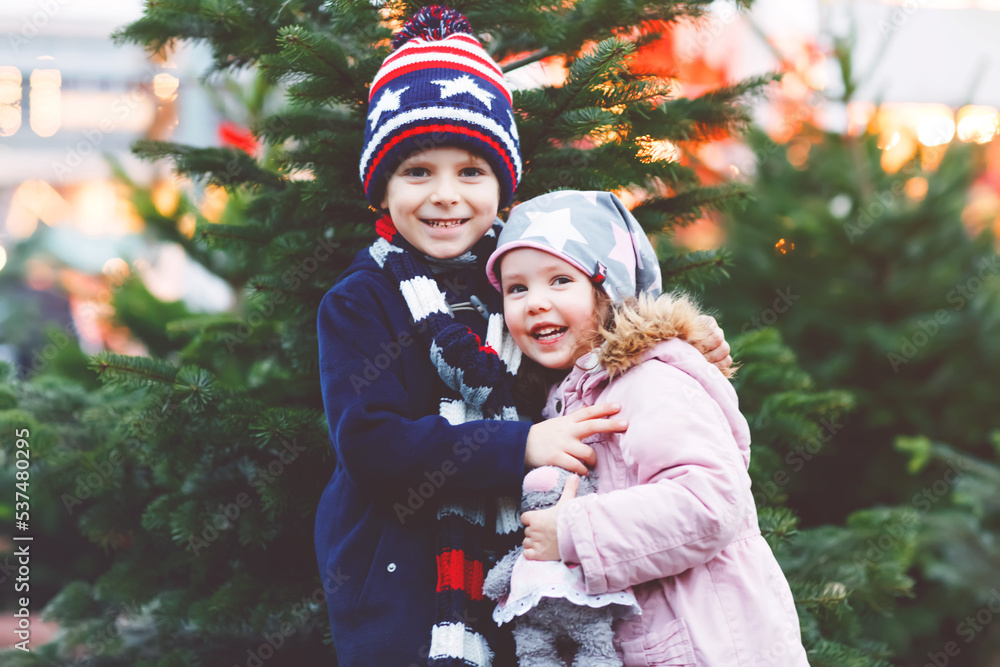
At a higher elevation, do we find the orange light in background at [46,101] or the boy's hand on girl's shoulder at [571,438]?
the orange light in background at [46,101]

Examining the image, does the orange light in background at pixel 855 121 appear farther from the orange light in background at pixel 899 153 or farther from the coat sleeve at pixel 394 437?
the coat sleeve at pixel 394 437

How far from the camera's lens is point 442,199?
182 centimetres

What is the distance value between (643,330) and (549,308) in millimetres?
233

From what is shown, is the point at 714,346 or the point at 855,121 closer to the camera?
the point at 714,346

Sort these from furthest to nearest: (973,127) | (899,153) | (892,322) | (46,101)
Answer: (46,101) → (899,153) → (973,127) → (892,322)

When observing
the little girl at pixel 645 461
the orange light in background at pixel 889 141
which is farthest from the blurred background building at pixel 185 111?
the little girl at pixel 645 461

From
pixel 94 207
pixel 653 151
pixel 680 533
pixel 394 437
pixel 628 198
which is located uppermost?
pixel 94 207

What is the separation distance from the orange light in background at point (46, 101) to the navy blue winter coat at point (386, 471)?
77.5 feet

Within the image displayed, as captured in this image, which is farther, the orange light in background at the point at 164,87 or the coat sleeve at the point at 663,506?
the orange light in background at the point at 164,87

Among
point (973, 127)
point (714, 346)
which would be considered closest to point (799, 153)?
point (973, 127)

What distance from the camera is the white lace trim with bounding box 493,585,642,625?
4.84 ft

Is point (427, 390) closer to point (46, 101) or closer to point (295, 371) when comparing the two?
point (295, 371)

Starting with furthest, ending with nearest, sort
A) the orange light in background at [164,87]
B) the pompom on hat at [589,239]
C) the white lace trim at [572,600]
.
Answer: the orange light in background at [164,87] → the pompom on hat at [589,239] → the white lace trim at [572,600]

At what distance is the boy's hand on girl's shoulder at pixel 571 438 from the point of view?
5.34 ft
